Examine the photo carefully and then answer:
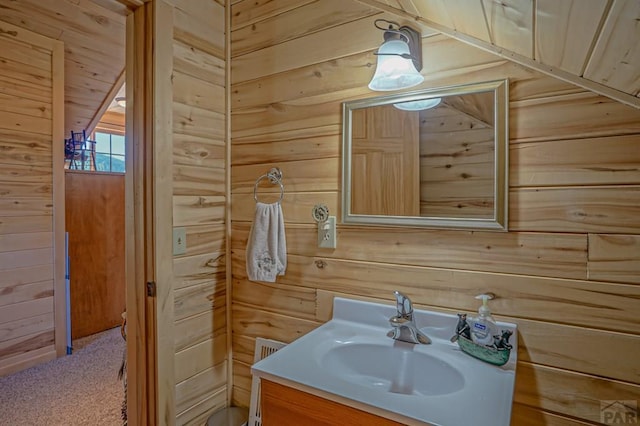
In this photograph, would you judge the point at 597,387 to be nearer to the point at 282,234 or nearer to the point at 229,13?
the point at 282,234

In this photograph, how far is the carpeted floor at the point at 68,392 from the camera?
2.00m

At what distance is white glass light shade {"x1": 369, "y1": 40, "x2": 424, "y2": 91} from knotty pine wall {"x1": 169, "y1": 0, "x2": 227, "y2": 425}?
786 millimetres

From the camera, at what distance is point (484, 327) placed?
1026 millimetres

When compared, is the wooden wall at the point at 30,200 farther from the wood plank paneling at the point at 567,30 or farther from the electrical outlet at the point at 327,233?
the wood plank paneling at the point at 567,30

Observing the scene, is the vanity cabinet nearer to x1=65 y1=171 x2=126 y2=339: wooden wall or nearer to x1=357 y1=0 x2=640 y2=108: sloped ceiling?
x1=357 y1=0 x2=640 y2=108: sloped ceiling

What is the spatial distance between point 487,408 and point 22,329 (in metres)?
3.08

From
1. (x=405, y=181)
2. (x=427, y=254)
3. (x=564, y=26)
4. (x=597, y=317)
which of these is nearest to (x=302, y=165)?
(x=405, y=181)

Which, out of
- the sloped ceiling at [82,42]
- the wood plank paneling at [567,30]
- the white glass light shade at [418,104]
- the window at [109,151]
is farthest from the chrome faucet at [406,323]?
the window at [109,151]

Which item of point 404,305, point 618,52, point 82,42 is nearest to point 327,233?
point 404,305

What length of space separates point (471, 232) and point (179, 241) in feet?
3.59

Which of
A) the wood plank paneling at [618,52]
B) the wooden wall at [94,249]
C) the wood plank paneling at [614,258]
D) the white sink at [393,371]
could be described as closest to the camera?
the wood plank paneling at [618,52]

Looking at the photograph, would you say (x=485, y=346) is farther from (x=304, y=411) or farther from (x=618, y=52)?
(x=618, y=52)

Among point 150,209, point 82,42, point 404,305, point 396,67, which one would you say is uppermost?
point 82,42

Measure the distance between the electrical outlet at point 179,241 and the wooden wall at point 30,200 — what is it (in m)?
1.91
